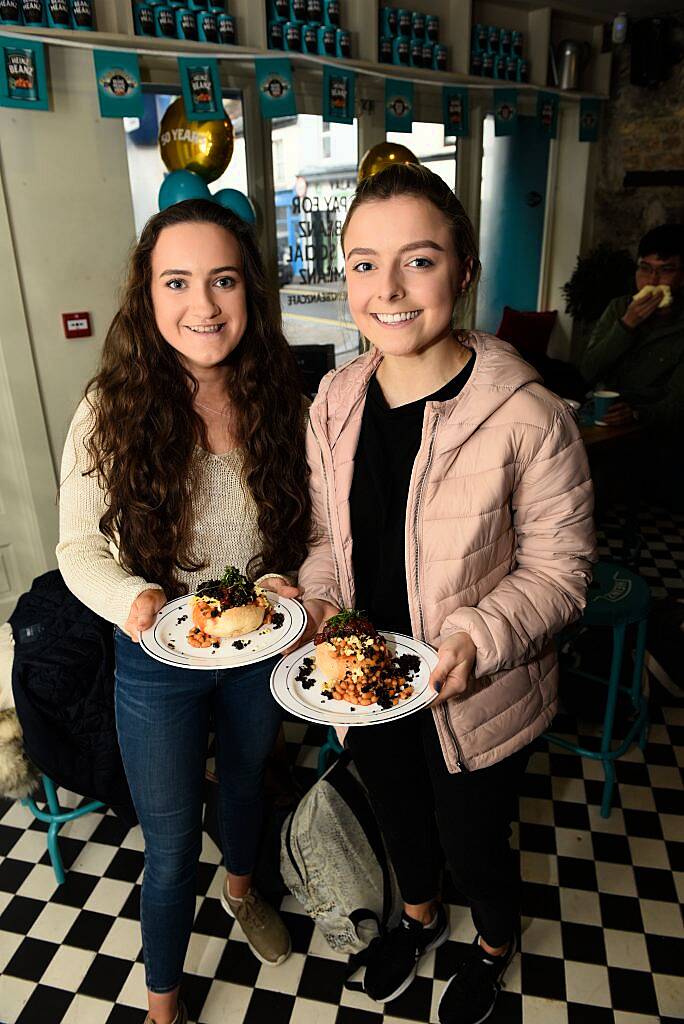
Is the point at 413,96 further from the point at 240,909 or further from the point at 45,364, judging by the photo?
the point at 240,909

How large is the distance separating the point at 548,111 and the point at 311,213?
199cm

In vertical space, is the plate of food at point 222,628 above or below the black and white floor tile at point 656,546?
above

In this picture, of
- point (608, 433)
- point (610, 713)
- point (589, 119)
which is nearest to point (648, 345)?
point (608, 433)

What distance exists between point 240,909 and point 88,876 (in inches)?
21.0

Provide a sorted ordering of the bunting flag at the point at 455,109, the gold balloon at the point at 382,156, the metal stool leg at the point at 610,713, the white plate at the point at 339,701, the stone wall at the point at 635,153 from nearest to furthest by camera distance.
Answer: the white plate at the point at 339,701 < the metal stool leg at the point at 610,713 < the gold balloon at the point at 382,156 < the bunting flag at the point at 455,109 < the stone wall at the point at 635,153

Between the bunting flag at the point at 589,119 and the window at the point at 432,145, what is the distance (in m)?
1.15

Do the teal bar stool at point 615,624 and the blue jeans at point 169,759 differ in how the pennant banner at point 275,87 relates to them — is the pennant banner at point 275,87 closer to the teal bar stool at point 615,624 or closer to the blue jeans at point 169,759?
the teal bar stool at point 615,624

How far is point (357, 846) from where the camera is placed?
1822mm

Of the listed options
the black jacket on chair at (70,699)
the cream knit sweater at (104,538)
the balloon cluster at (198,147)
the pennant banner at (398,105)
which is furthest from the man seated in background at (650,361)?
the black jacket on chair at (70,699)

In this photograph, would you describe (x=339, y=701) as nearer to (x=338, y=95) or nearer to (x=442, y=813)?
(x=442, y=813)

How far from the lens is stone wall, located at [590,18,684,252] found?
5293mm

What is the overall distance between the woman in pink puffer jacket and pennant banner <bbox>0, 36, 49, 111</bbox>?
8.20 ft

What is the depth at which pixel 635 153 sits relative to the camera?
5.56 m

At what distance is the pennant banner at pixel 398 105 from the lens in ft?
14.2
